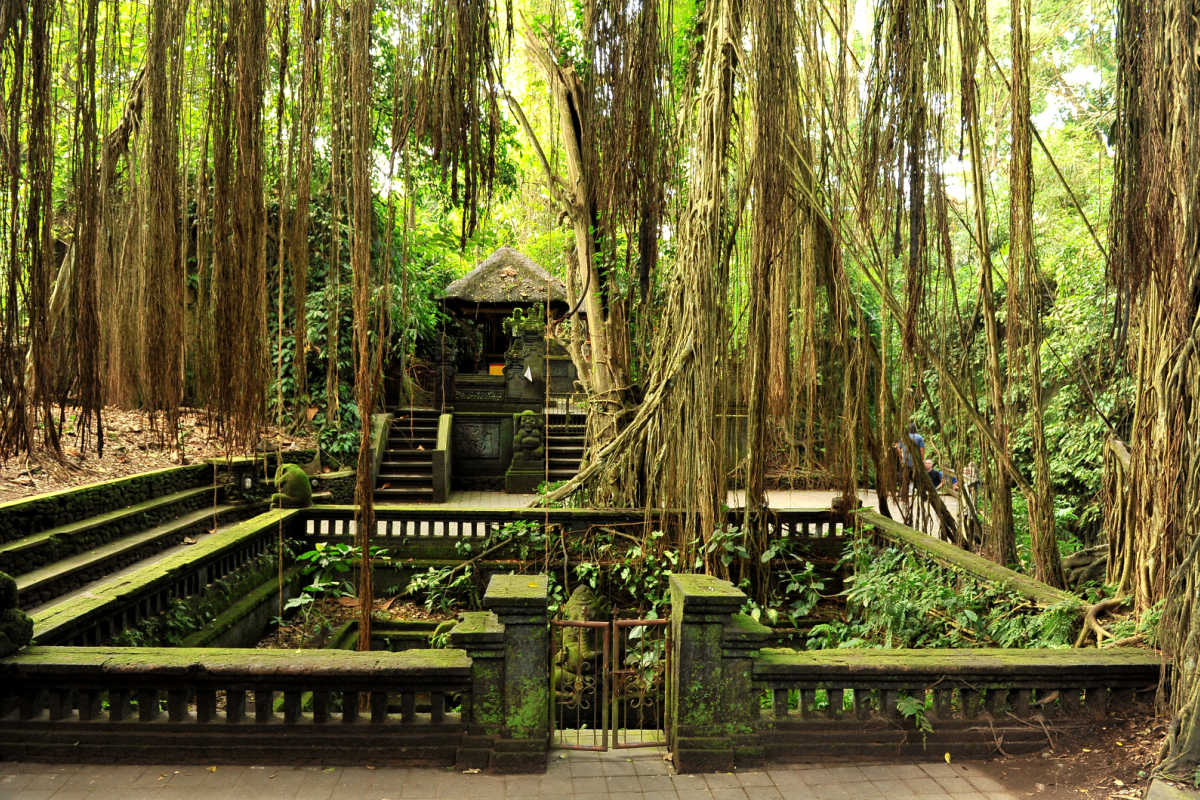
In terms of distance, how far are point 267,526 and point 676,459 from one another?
363 cm

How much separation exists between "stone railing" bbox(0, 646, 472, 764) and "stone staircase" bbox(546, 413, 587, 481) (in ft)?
30.4

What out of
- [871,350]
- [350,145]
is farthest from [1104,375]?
[350,145]

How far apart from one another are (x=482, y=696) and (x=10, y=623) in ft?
6.44

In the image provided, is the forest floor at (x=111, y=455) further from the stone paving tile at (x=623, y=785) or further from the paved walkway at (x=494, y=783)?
the stone paving tile at (x=623, y=785)

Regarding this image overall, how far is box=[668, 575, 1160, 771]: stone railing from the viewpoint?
3.33 m

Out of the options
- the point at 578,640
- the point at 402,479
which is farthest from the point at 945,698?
the point at 402,479

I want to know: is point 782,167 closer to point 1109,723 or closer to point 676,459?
point 676,459

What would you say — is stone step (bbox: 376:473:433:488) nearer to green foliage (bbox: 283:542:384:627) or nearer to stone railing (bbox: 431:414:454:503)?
stone railing (bbox: 431:414:454:503)

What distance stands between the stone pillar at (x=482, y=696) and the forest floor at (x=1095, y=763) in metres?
2.01

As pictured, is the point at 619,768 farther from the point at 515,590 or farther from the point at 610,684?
the point at 610,684

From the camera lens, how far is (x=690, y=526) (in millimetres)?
4980

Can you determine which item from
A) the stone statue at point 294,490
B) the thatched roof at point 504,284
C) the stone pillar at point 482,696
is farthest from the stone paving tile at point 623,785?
the thatched roof at point 504,284

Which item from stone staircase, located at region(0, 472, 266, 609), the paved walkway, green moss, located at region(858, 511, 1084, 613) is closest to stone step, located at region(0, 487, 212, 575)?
stone staircase, located at region(0, 472, 266, 609)

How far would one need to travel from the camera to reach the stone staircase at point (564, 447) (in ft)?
43.5
